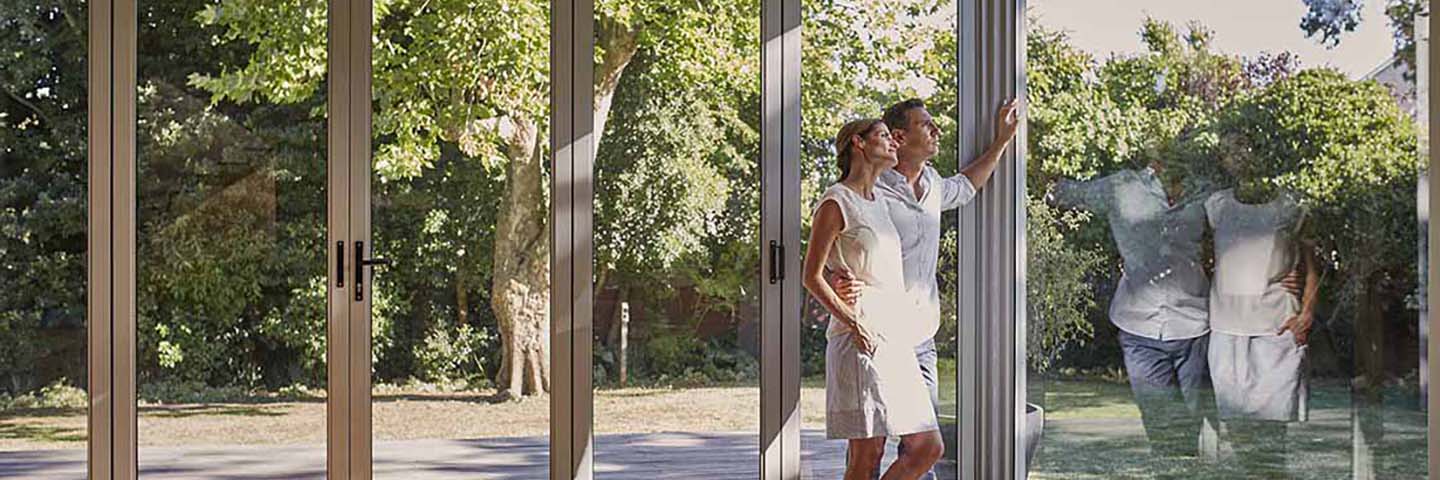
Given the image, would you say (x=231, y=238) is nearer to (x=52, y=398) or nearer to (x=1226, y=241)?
(x=52, y=398)

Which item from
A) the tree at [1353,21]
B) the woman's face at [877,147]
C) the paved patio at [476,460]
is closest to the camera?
the tree at [1353,21]

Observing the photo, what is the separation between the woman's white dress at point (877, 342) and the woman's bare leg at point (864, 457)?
88mm

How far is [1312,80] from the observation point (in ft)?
12.0

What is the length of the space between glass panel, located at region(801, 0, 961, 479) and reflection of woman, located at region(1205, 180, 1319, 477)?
2.93ft

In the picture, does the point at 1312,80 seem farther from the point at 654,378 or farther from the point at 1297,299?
the point at 654,378

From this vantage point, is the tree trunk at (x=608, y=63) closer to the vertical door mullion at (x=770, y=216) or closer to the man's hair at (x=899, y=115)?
the vertical door mullion at (x=770, y=216)

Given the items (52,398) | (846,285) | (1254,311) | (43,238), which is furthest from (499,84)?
(1254,311)

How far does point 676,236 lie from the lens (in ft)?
14.3

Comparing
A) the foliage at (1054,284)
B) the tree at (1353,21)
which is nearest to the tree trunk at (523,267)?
the foliage at (1054,284)

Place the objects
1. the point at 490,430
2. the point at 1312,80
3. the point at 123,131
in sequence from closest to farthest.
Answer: the point at 1312,80, the point at 123,131, the point at 490,430

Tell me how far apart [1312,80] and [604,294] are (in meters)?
2.10

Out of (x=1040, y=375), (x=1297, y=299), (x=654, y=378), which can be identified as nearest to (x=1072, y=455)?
(x=1040, y=375)

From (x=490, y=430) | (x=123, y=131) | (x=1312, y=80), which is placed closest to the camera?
(x=1312, y=80)

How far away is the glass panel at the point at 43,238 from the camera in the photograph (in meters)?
3.91
